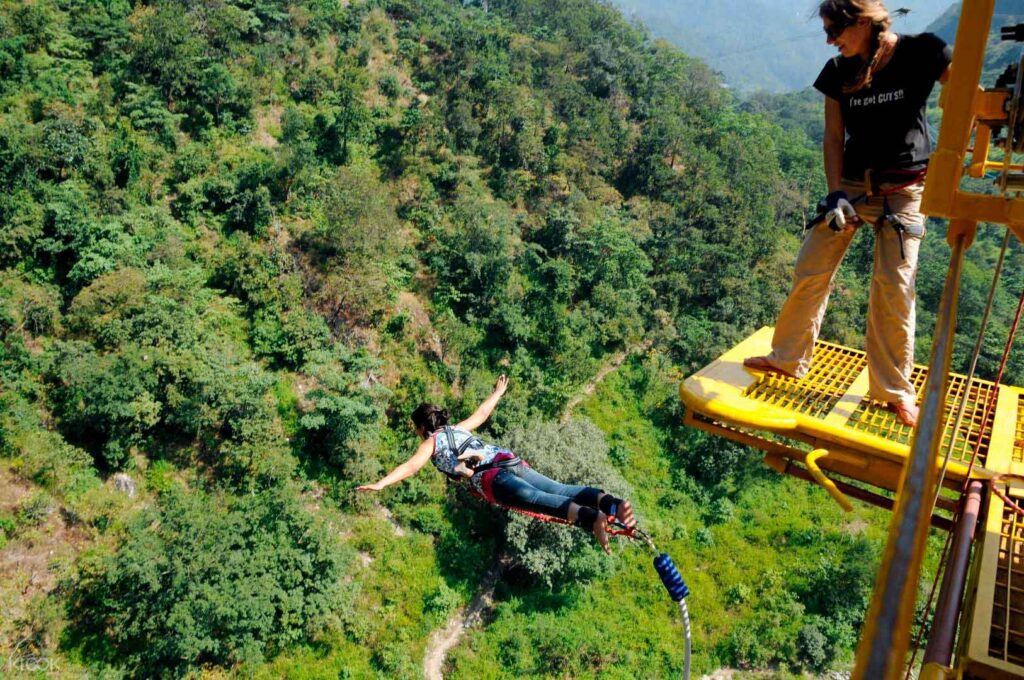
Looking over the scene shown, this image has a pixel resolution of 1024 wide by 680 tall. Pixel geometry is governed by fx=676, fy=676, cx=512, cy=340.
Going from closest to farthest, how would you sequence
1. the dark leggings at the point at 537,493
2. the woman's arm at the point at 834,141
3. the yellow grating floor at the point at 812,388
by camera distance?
the woman's arm at the point at 834,141 < the yellow grating floor at the point at 812,388 < the dark leggings at the point at 537,493

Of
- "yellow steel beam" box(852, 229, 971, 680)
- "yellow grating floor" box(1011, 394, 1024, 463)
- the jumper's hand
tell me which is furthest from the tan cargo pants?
the jumper's hand

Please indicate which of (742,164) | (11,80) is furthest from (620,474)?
(11,80)

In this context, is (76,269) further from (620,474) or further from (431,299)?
(620,474)

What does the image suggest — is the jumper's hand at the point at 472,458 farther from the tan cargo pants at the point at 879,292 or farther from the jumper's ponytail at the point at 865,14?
the jumper's ponytail at the point at 865,14

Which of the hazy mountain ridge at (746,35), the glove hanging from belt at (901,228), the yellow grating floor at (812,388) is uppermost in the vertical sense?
the hazy mountain ridge at (746,35)

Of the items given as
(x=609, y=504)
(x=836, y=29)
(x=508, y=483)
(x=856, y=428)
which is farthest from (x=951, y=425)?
(x=508, y=483)

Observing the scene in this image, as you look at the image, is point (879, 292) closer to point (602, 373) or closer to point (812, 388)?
point (812, 388)

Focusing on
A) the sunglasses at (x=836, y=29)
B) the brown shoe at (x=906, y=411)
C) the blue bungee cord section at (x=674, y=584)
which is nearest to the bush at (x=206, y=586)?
the blue bungee cord section at (x=674, y=584)
